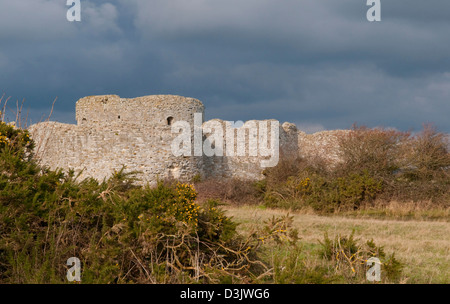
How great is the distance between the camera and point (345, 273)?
539 cm

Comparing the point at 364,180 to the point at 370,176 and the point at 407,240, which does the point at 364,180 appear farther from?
the point at 407,240

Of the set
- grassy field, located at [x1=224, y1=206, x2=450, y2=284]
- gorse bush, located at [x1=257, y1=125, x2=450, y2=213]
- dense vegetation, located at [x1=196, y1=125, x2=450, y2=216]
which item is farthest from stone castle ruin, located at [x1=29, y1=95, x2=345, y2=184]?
grassy field, located at [x1=224, y1=206, x2=450, y2=284]

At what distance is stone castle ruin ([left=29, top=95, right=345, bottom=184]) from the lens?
20.6m

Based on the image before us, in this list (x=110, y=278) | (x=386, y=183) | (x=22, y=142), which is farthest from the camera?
(x=386, y=183)

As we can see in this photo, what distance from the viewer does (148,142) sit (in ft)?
67.9

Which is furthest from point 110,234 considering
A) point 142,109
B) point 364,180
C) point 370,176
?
point 142,109

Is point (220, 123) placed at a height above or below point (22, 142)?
above

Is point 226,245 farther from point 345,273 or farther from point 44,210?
point 44,210

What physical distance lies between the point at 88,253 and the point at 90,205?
76 centimetres

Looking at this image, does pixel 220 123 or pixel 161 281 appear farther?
pixel 220 123

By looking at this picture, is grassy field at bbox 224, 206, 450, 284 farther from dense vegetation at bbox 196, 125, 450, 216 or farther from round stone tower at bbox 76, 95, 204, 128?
round stone tower at bbox 76, 95, 204, 128

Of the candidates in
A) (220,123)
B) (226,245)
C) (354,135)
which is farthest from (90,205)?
(220,123)

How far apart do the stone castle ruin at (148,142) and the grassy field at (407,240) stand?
27.4 feet
